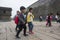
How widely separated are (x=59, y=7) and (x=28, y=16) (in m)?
38.6

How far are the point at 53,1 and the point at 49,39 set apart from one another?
145 ft

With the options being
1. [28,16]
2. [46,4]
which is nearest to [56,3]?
[46,4]

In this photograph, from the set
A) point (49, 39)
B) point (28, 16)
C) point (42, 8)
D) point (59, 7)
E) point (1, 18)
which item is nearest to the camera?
point (49, 39)

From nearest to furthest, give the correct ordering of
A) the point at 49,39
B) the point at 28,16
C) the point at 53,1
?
the point at 49,39 < the point at 28,16 < the point at 53,1

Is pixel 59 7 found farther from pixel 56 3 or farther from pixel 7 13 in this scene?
pixel 7 13

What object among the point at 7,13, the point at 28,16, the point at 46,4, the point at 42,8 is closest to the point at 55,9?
the point at 46,4

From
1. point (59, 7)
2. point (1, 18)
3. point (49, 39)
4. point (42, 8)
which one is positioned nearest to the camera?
point (49, 39)

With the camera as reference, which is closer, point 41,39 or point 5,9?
point 41,39

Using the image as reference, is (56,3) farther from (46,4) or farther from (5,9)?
(5,9)

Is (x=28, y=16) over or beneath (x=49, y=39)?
over

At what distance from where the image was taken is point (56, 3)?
51.6 meters

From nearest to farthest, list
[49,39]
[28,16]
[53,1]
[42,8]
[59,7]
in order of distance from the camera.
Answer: [49,39] < [28,16] < [59,7] < [53,1] < [42,8]

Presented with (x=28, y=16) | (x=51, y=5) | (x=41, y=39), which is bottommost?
(x=41, y=39)

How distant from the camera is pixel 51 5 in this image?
52875mm
